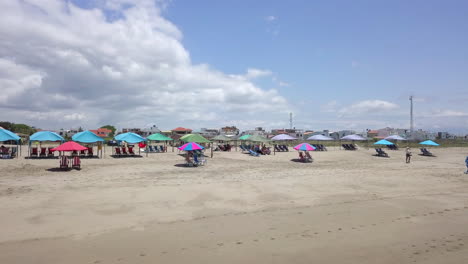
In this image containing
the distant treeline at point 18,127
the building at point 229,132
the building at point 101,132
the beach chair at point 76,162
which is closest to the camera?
the beach chair at point 76,162

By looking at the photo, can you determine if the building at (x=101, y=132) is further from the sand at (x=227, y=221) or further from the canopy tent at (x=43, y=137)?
the sand at (x=227, y=221)

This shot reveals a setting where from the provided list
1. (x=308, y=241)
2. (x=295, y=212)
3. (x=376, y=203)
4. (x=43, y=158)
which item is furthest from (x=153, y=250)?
(x=43, y=158)

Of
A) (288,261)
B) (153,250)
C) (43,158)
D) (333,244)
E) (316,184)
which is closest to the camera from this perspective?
(288,261)

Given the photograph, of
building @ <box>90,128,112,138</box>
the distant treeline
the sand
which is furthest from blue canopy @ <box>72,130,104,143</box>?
building @ <box>90,128,112,138</box>

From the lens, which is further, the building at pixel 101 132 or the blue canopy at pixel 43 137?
the building at pixel 101 132

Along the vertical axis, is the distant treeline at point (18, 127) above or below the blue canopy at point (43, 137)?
above

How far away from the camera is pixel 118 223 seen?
6.78 meters

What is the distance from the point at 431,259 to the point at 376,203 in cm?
398

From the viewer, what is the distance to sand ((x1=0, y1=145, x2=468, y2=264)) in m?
5.27

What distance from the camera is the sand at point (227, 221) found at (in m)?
5.27

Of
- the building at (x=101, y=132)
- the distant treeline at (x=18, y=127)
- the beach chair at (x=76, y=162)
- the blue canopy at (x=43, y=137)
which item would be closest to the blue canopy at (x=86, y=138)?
the blue canopy at (x=43, y=137)

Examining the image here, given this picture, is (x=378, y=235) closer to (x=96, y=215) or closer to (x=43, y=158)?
(x=96, y=215)

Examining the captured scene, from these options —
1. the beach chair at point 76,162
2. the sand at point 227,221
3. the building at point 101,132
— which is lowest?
the sand at point 227,221

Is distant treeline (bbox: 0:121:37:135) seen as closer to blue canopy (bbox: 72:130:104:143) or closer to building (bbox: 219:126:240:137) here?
building (bbox: 219:126:240:137)
